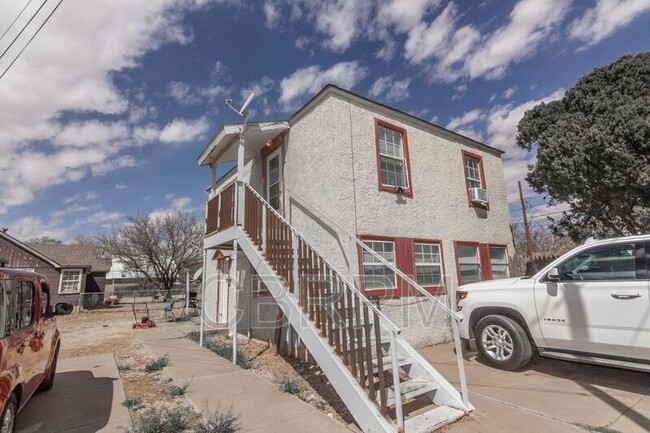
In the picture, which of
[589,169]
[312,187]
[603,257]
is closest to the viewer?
[603,257]

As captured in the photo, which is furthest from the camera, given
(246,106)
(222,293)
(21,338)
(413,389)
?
(222,293)

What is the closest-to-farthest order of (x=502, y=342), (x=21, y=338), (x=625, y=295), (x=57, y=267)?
(x=21, y=338) < (x=625, y=295) < (x=502, y=342) < (x=57, y=267)

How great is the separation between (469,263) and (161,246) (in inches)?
1041

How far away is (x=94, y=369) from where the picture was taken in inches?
264

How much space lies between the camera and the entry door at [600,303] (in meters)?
4.40

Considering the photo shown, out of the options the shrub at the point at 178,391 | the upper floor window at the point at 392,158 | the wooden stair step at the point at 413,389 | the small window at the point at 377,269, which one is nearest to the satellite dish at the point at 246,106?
the upper floor window at the point at 392,158

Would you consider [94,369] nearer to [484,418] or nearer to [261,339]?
[261,339]

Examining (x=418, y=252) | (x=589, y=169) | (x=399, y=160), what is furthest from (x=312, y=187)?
(x=589, y=169)

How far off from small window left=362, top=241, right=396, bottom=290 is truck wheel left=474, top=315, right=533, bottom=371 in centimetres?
199

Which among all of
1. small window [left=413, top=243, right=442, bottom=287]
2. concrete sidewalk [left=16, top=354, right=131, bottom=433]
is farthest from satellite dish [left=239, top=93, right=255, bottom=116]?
concrete sidewalk [left=16, top=354, right=131, bottom=433]

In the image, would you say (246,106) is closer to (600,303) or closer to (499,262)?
(600,303)

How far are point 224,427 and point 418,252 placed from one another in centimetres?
574

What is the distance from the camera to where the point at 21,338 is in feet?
11.8

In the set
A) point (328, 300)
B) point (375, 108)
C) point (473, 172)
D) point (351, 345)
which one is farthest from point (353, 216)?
point (473, 172)
